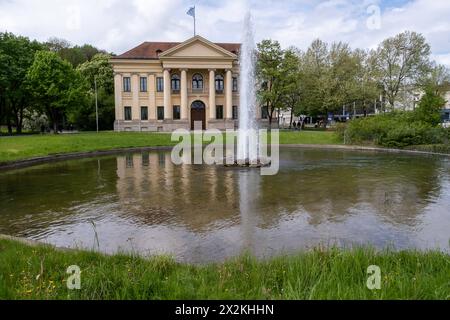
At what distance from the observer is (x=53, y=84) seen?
4716cm

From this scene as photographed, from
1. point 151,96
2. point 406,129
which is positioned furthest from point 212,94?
point 406,129

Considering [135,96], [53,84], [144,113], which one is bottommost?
[144,113]

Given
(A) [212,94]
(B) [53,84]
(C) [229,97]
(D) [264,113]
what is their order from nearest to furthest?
(B) [53,84] < (A) [212,94] < (C) [229,97] < (D) [264,113]

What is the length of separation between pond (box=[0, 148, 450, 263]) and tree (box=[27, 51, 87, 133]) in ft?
109

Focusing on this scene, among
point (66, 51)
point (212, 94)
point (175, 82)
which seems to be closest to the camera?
point (212, 94)

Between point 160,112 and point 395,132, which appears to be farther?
point 160,112

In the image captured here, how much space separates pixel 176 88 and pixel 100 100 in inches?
533

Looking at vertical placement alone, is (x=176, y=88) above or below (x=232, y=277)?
above

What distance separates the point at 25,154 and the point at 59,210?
15.6 m

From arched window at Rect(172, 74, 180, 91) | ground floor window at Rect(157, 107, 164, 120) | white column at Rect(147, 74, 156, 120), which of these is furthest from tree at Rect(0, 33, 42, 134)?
arched window at Rect(172, 74, 180, 91)

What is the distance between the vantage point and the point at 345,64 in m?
58.0

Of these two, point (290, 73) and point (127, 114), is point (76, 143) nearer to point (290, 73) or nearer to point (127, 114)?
point (127, 114)

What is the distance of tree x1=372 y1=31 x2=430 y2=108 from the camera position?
5484cm
